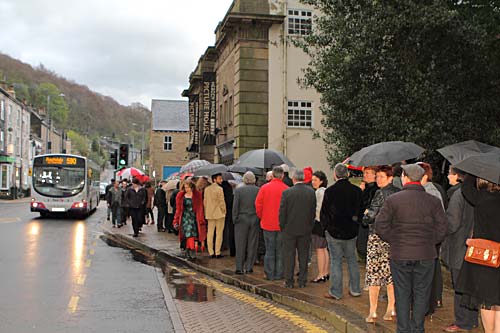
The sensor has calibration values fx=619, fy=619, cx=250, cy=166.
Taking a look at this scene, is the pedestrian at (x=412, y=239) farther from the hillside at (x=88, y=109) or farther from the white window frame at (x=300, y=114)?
the hillside at (x=88, y=109)

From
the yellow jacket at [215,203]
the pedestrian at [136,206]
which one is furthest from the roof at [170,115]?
the yellow jacket at [215,203]

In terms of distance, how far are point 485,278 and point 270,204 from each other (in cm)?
524

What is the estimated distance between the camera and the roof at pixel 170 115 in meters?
68.1

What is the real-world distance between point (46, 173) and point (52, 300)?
2119 centimetres

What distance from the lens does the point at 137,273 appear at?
1228cm

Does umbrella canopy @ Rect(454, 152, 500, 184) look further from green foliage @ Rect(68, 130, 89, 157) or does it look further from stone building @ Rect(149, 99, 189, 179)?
green foliage @ Rect(68, 130, 89, 157)

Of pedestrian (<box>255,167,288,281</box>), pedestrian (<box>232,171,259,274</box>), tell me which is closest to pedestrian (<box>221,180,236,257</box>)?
pedestrian (<box>232,171,259,274</box>)

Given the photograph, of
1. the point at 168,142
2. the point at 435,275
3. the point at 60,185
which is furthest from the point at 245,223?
the point at 168,142

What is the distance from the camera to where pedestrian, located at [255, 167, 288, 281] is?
34.8 ft

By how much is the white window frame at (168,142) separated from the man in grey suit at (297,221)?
192ft

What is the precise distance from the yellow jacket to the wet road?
5.79ft

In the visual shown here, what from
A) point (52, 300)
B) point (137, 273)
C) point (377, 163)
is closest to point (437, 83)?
point (377, 163)

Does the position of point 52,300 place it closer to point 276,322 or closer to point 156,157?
point 276,322

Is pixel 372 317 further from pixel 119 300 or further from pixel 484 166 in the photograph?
pixel 119 300
